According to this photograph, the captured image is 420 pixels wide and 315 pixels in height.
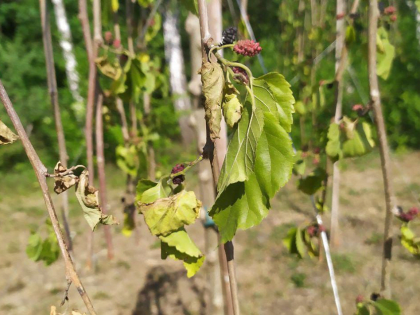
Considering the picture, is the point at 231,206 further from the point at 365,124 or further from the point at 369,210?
the point at 369,210

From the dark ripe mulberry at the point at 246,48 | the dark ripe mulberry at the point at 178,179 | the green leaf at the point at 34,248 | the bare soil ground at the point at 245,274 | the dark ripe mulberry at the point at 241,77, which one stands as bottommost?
the bare soil ground at the point at 245,274

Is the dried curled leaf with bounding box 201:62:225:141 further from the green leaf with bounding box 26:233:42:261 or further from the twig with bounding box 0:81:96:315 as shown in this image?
the green leaf with bounding box 26:233:42:261

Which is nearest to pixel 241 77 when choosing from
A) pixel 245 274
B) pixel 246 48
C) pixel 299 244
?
pixel 246 48

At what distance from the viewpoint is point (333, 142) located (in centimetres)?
106

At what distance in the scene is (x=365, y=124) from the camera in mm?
1060

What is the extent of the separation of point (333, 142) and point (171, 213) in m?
→ 0.71

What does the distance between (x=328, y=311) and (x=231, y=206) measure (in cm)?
139

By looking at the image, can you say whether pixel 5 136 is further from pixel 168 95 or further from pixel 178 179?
pixel 168 95

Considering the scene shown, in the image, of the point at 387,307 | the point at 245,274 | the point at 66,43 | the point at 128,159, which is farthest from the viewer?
the point at 66,43

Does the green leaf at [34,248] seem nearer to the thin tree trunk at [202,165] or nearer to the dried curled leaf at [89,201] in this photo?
the thin tree trunk at [202,165]

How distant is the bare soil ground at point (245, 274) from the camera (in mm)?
1675

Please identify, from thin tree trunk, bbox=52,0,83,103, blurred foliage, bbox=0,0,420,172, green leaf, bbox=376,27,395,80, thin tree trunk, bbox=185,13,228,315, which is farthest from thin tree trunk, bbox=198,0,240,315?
thin tree trunk, bbox=52,0,83,103

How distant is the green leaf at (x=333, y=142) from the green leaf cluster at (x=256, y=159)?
2.14 feet

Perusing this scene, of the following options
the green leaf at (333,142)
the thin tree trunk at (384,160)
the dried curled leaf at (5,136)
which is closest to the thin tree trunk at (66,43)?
the green leaf at (333,142)
